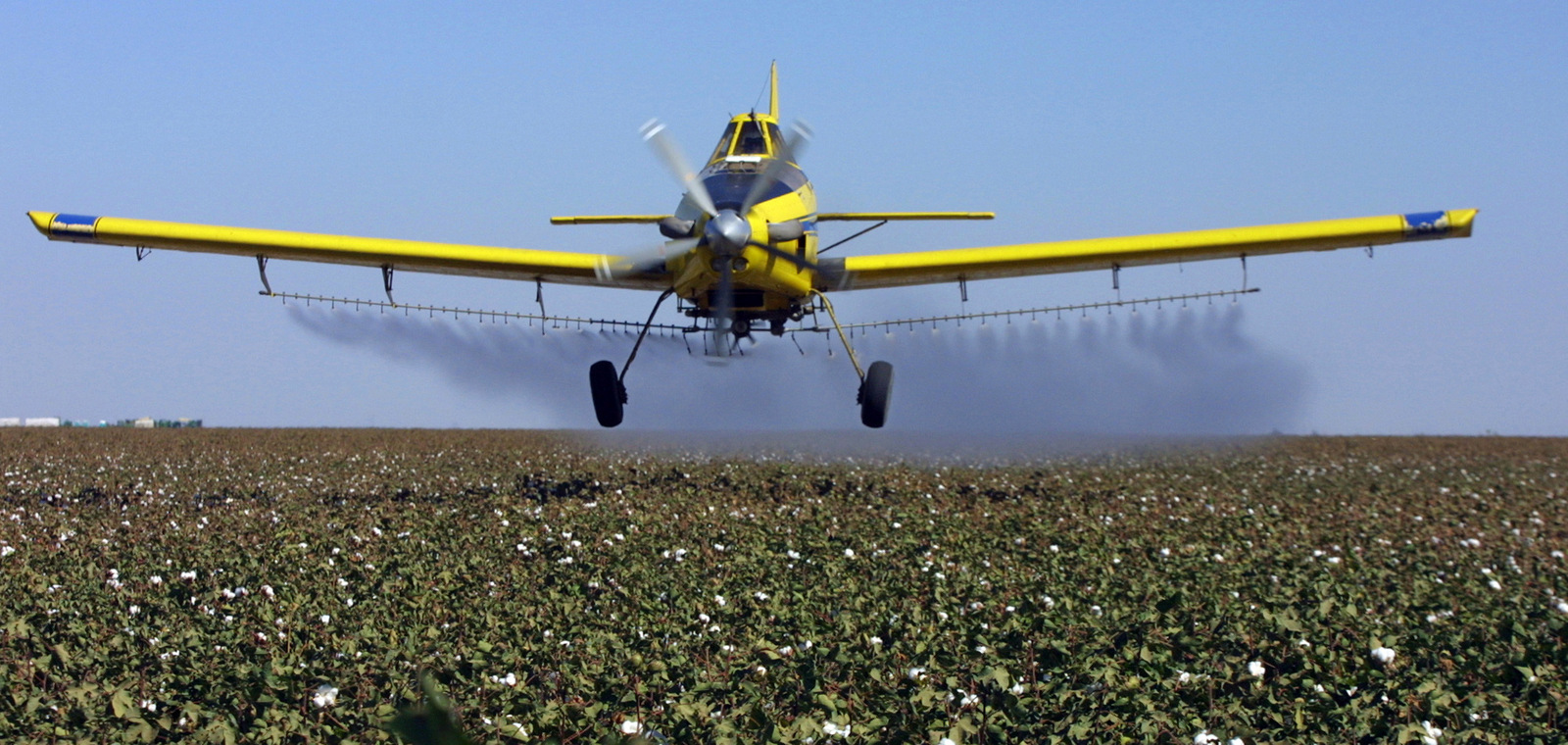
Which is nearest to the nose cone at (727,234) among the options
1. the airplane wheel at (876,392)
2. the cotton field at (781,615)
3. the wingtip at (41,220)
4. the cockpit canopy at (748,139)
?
the cockpit canopy at (748,139)

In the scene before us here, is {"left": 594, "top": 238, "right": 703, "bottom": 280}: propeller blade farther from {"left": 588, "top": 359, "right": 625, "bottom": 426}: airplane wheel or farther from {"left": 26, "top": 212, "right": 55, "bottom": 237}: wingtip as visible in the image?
{"left": 26, "top": 212, "right": 55, "bottom": 237}: wingtip

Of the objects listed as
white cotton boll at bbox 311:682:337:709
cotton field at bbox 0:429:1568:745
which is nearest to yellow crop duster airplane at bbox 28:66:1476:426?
cotton field at bbox 0:429:1568:745

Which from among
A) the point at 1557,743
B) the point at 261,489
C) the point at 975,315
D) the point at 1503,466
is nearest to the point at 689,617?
the point at 1557,743

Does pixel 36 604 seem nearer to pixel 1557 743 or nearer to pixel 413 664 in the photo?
pixel 413 664

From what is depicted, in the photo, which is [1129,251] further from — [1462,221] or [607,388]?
[607,388]

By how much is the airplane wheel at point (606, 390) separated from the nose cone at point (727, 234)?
517 centimetres

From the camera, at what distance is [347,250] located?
20344mm

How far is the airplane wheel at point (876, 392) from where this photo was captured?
20.5 metres

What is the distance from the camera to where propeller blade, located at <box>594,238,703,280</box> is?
60.4 ft

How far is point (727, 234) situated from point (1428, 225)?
1128 centimetres

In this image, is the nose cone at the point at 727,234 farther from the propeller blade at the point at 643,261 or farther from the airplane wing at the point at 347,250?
the airplane wing at the point at 347,250

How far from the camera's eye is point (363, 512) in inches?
638

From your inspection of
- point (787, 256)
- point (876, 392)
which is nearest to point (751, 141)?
point (787, 256)

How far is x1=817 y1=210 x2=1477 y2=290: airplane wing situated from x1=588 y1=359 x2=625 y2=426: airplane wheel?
13.7 ft
